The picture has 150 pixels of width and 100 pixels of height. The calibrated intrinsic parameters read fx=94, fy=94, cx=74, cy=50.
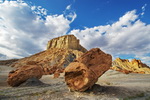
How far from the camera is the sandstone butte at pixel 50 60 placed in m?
10.6

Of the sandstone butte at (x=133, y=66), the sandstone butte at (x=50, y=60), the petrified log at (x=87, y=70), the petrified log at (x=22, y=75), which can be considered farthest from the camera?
the sandstone butte at (x=133, y=66)

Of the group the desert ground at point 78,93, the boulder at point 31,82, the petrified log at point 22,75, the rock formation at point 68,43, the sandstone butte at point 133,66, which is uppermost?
the rock formation at point 68,43

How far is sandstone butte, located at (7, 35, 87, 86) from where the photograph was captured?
419 inches

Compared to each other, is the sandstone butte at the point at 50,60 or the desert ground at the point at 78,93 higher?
the sandstone butte at the point at 50,60

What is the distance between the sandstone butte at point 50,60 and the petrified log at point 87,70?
6099 millimetres

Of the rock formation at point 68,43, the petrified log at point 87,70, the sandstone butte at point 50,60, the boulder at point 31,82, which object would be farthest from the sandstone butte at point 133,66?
the rock formation at point 68,43

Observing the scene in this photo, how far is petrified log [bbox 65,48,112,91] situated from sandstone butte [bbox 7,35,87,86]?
240 inches

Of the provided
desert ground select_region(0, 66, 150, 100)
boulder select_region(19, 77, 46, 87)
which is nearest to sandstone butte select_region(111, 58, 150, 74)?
desert ground select_region(0, 66, 150, 100)

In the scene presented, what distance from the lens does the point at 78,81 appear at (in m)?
6.89

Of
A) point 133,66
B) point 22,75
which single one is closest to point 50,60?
point 133,66

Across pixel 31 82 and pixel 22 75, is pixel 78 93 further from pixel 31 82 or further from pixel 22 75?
pixel 22 75

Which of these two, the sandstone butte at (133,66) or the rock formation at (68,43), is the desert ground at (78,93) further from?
the rock formation at (68,43)

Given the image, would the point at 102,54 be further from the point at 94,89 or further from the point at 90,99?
the point at 90,99

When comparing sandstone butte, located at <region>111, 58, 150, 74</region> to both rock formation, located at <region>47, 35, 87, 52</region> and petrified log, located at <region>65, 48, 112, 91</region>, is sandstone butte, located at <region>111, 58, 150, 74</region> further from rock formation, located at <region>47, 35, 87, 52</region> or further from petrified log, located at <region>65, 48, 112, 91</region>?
rock formation, located at <region>47, 35, 87, 52</region>
